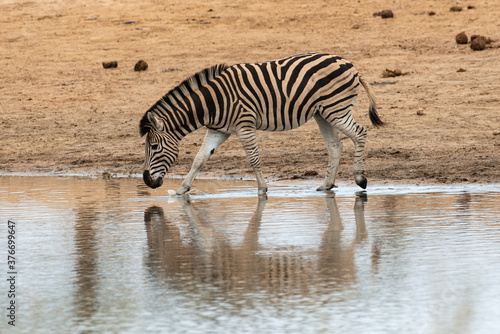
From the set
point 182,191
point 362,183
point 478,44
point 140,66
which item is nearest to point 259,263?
point 182,191

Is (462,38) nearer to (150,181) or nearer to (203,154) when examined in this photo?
(203,154)

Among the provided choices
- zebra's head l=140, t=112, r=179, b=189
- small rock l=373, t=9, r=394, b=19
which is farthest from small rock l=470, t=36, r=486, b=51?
zebra's head l=140, t=112, r=179, b=189

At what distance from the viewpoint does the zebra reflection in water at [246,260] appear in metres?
5.44

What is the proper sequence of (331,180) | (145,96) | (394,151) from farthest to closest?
(145,96) → (394,151) → (331,180)

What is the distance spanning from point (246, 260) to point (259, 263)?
149mm

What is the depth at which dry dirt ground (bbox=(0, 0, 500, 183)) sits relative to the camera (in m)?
12.9

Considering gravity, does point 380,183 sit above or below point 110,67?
below

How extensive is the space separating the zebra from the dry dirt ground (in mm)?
1248

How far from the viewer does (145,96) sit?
55.9 feet

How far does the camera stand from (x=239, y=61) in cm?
1914

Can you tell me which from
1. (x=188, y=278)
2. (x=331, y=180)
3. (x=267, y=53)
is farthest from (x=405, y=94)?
(x=188, y=278)

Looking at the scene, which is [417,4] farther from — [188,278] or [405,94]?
[188,278]

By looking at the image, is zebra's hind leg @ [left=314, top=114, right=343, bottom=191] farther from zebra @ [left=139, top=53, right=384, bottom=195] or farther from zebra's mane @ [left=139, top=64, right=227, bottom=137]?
zebra's mane @ [left=139, top=64, right=227, bottom=137]

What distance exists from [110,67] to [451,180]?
1030 cm
